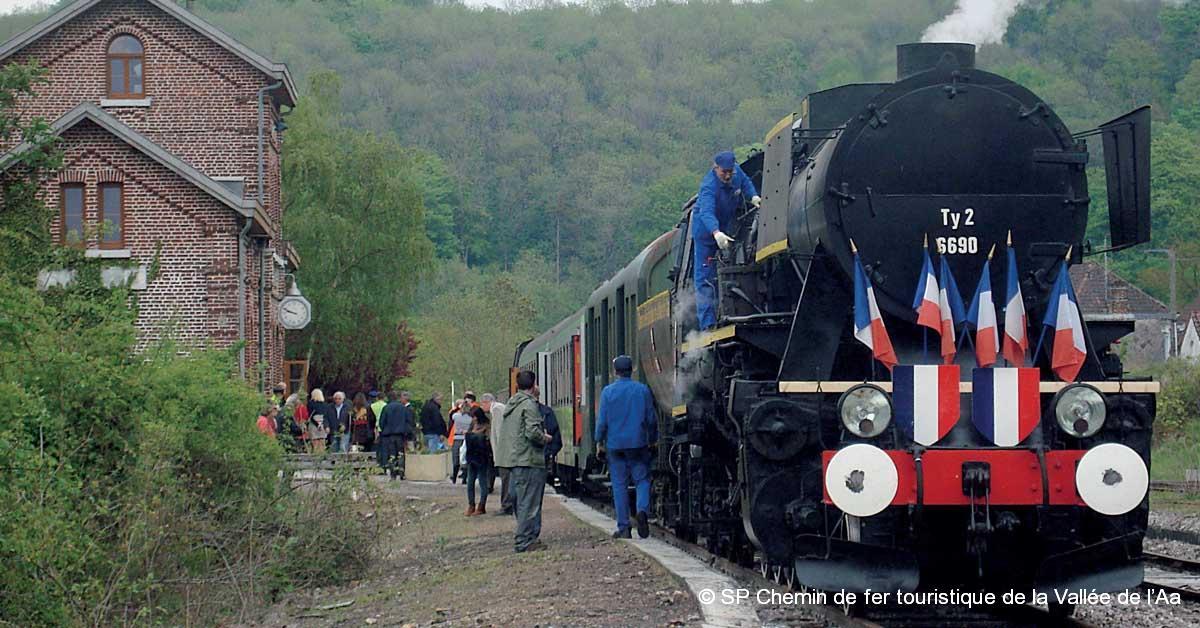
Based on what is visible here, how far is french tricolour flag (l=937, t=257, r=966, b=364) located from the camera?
8844 mm

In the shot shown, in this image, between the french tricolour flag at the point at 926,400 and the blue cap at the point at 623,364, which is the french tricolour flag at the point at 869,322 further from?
the blue cap at the point at 623,364

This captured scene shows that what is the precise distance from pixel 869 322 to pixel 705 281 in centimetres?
225

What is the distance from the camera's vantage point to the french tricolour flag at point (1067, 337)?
8.76 metres

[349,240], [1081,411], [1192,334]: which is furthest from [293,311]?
[1192,334]

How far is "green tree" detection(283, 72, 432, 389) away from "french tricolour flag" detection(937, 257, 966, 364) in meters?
39.6

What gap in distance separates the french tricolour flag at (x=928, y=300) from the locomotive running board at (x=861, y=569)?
1.30 metres

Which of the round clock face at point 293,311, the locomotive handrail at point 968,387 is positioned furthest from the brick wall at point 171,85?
the locomotive handrail at point 968,387

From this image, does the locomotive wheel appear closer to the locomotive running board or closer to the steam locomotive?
the steam locomotive

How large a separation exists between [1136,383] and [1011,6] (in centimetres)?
783

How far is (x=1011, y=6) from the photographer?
15.5m

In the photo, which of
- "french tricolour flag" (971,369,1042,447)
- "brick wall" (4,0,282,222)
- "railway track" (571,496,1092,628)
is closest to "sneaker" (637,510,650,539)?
"railway track" (571,496,1092,628)

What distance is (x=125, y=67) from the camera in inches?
1326

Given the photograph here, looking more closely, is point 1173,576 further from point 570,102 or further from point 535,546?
point 570,102

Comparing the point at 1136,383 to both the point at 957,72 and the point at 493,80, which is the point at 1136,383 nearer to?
the point at 957,72
